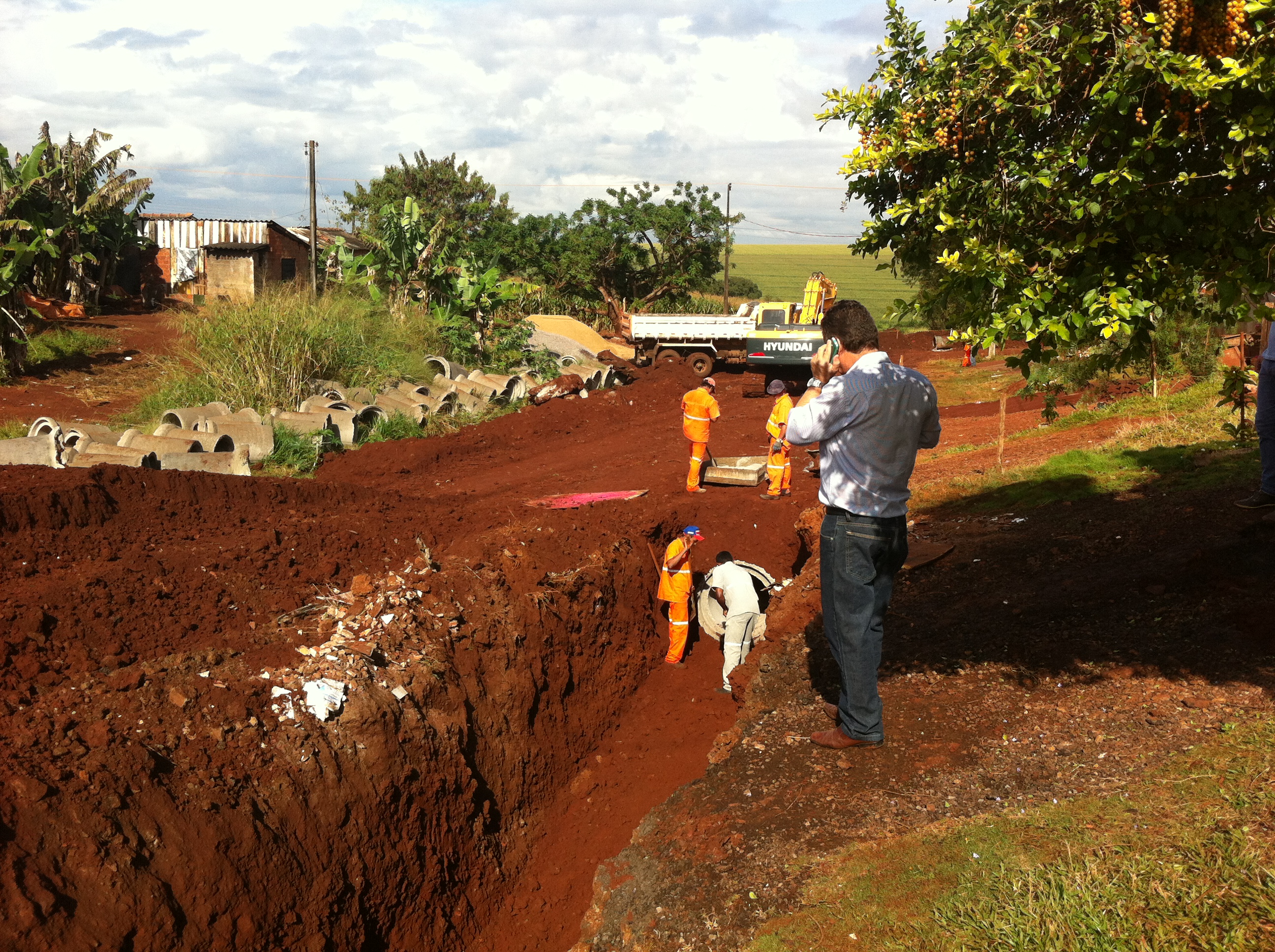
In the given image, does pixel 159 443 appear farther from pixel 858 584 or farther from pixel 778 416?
pixel 858 584

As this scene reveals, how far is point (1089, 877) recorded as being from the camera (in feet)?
10.5

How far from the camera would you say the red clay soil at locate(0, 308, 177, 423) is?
15.4 m

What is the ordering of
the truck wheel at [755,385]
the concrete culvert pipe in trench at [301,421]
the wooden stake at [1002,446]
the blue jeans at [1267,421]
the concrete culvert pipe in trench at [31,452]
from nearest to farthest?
the blue jeans at [1267,421] → the wooden stake at [1002,446] → the concrete culvert pipe in trench at [31,452] → the concrete culvert pipe in trench at [301,421] → the truck wheel at [755,385]

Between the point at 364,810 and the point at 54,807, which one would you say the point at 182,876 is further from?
the point at 364,810

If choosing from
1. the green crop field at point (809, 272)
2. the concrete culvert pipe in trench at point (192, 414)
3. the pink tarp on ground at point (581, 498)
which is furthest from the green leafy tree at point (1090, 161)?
the green crop field at point (809, 272)

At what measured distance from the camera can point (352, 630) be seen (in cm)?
612

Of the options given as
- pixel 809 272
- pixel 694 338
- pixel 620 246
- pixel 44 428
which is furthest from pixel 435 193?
pixel 809 272

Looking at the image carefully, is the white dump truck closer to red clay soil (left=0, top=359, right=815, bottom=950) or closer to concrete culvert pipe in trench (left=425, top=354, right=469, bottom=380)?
concrete culvert pipe in trench (left=425, top=354, right=469, bottom=380)

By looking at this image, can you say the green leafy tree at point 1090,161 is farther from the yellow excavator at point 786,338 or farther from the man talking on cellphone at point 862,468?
the yellow excavator at point 786,338

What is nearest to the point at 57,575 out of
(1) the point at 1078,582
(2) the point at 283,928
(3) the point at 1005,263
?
(2) the point at 283,928

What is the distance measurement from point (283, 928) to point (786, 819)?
2562 mm

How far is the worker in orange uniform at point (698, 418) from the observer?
11.7 meters

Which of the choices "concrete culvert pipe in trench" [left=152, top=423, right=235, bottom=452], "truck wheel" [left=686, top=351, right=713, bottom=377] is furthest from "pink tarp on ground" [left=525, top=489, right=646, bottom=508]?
"truck wheel" [left=686, top=351, right=713, bottom=377]

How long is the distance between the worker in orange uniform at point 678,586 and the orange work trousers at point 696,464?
331 cm
